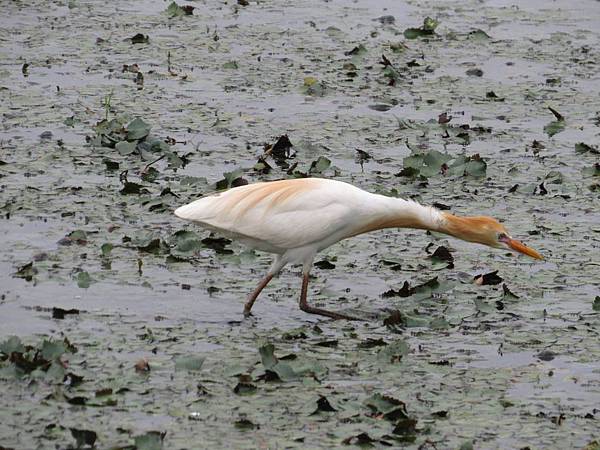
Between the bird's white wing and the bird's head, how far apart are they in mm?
542

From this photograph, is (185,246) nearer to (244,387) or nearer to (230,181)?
(230,181)

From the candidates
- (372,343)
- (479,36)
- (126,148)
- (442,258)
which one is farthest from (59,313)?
(479,36)

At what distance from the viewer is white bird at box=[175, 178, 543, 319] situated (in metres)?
7.46

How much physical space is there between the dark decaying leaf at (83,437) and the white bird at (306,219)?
81.1 inches

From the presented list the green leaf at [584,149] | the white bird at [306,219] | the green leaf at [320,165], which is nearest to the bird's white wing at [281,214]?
the white bird at [306,219]

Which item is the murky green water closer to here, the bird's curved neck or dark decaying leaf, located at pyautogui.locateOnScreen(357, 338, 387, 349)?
dark decaying leaf, located at pyautogui.locateOnScreen(357, 338, 387, 349)

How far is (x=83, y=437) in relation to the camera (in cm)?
550

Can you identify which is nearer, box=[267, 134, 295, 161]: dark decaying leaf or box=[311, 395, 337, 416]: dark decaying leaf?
box=[311, 395, 337, 416]: dark decaying leaf

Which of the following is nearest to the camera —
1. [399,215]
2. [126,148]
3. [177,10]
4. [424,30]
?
[399,215]

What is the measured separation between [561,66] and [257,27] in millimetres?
2845

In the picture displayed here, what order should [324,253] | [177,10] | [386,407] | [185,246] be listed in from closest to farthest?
[386,407], [185,246], [324,253], [177,10]

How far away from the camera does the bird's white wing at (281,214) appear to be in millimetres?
7449

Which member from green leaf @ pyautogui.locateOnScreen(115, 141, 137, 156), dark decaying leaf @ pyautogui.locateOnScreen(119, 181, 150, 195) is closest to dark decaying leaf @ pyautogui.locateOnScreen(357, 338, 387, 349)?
dark decaying leaf @ pyautogui.locateOnScreen(119, 181, 150, 195)

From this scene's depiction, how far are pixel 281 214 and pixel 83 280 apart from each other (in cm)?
112
